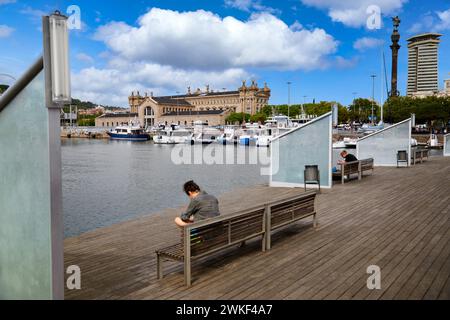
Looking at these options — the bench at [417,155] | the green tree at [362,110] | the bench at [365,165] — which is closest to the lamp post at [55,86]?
the bench at [365,165]

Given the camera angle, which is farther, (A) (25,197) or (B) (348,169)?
(B) (348,169)

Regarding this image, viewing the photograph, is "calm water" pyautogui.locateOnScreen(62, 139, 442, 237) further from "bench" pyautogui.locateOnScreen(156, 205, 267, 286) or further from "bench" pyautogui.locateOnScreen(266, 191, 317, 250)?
"bench" pyautogui.locateOnScreen(156, 205, 267, 286)

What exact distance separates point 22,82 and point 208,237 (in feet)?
9.56

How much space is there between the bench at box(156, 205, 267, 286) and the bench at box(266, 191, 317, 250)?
1.44 ft

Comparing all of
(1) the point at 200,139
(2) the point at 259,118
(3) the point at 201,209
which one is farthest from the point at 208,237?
(2) the point at 259,118

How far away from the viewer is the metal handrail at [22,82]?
3746mm

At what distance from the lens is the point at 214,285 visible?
17.4ft

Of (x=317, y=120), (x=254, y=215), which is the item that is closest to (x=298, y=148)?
(x=317, y=120)

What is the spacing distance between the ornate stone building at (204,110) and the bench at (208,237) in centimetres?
14646

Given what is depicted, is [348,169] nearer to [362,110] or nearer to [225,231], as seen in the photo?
[225,231]

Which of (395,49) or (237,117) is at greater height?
(395,49)

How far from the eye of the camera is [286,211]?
293 inches

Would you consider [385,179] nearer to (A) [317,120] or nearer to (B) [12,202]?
(A) [317,120]

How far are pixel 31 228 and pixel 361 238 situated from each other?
5718 millimetres
